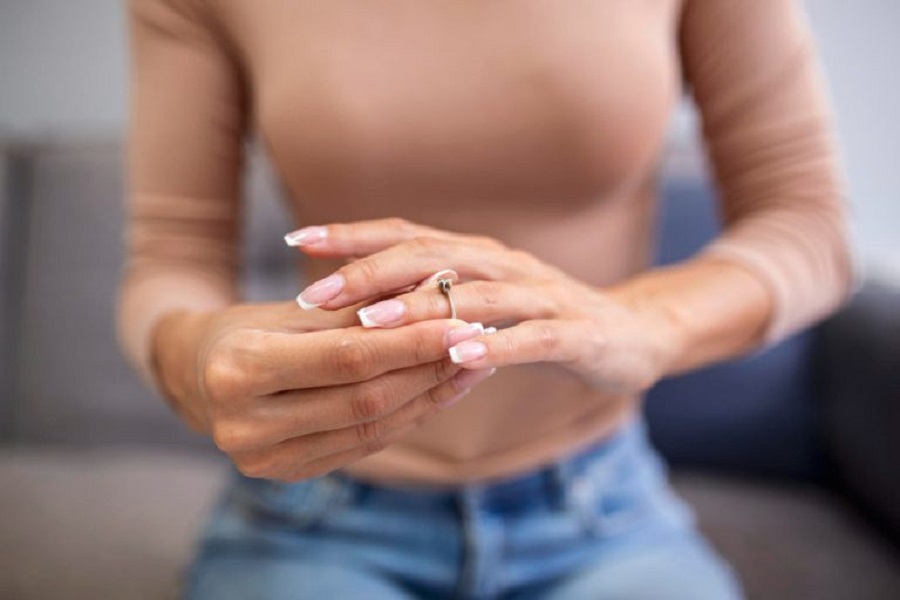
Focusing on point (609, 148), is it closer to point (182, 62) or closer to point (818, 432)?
point (182, 62)

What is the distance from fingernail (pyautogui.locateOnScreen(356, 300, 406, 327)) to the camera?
0.39m

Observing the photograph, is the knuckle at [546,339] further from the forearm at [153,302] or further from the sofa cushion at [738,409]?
the sofa cushion at [738,409]

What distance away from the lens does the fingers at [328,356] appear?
0.38m

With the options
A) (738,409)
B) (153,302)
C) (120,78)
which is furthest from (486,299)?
(120,78)

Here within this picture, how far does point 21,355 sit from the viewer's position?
118 centimetres

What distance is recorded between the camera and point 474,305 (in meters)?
0.41

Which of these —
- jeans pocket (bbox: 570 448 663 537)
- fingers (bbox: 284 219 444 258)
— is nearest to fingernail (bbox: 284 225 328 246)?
fingers (bbox: 284 219 444 258)

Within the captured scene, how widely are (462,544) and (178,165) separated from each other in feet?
1.30

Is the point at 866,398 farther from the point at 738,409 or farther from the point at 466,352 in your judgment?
the point at 466,352

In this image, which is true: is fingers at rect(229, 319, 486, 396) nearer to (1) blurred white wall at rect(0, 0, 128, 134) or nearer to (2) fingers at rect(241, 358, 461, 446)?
(2) fingers at rect(241, 358, 461, 446)

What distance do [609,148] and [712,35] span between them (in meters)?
0.15

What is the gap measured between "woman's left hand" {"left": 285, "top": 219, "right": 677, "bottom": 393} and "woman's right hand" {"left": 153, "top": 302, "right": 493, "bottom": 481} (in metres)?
0.02

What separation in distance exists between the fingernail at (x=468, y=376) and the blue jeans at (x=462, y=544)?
0.21 metres

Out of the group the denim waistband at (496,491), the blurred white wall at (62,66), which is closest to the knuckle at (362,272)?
the denim waistband at (496,491)
